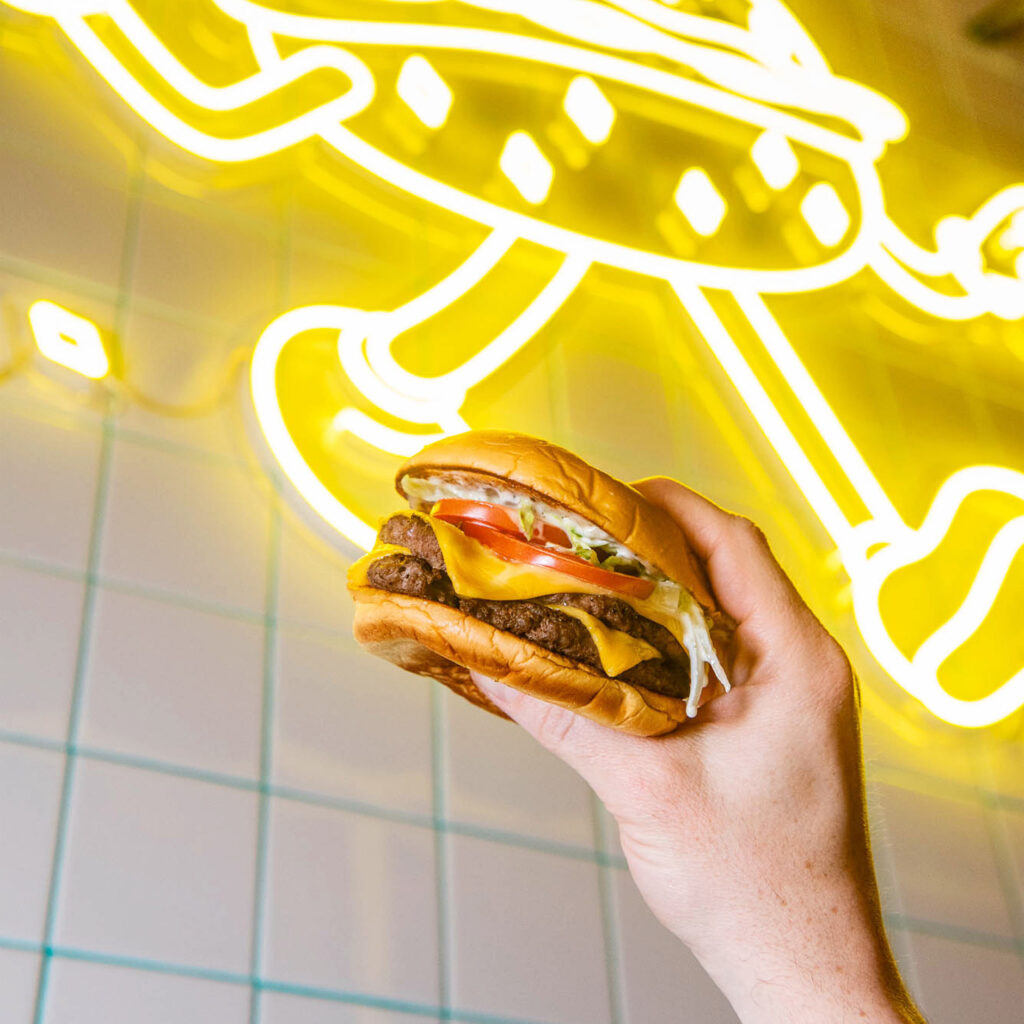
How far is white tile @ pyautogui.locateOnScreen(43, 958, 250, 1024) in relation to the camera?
207 centimetres

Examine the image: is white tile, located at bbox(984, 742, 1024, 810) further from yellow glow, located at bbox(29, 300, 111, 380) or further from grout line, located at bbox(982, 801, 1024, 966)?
yellow glow, located at bbox(29, 300, 111, 380)

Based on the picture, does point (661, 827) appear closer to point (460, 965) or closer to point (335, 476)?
point (460, 965)

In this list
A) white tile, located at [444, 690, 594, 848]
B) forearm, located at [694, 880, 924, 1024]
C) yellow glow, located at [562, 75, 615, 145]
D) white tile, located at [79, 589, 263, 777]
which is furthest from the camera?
yellow glow, located at [562, 75, 615, 145]

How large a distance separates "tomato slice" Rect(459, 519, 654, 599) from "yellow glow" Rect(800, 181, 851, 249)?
216 centimetres

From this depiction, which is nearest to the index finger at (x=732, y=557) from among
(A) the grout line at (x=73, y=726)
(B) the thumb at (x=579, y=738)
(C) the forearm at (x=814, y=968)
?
(B) the thumb at (x=579, y=738)

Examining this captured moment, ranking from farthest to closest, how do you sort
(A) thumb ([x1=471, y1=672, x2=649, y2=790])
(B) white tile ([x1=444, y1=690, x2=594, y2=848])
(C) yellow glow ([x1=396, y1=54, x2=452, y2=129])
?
(C) yellow glow ([x1=396, y1=54, x2=452, y2=129]) < (B) white tile ([x1=444, y1=690, x2=594, y2=848]) < (A) thumb ([x1=471, y1=672, x2=649, y2=790])

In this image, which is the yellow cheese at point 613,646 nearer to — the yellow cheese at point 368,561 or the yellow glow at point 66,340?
the yellow cheese at point 368,561

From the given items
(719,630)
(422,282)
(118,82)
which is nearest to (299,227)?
(422,282)

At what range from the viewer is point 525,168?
3312mm

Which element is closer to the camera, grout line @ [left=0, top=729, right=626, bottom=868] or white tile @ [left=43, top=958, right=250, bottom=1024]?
white tile @ [left=43, top=958, right=250, bottom=1024]

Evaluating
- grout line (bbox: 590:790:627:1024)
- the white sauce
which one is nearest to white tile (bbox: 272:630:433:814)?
grout line (bbox: 590:790:627:1024)

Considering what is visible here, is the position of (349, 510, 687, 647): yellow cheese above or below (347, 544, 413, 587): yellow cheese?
above

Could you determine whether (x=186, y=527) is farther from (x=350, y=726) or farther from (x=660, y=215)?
(x=660, y=215)

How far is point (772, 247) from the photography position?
12.7 feet
